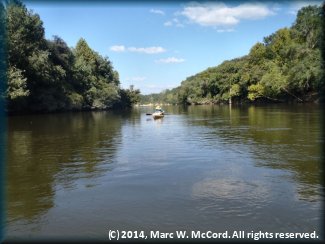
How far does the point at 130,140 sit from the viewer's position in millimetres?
27656

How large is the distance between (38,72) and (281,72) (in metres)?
59.5

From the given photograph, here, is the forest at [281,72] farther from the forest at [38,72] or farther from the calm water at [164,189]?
the calm water at [164,189]

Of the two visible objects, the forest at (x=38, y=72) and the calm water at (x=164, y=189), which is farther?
the forest at (x=38, y=72)

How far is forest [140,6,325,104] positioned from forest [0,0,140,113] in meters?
45.7

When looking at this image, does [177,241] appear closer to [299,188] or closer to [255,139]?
[299,188]

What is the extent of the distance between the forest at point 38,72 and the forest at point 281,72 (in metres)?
45.7

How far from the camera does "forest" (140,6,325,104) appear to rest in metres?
80.8

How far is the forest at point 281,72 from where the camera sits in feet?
265

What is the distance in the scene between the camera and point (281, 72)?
97.8 metres

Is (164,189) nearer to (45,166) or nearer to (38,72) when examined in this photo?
(45,166)

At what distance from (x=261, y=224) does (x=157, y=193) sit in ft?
12.9

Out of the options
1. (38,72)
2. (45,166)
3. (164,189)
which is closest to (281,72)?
(38,72)

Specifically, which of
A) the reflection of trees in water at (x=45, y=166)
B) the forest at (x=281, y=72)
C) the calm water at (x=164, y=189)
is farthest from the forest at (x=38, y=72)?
the forest at (x=281, y=72)

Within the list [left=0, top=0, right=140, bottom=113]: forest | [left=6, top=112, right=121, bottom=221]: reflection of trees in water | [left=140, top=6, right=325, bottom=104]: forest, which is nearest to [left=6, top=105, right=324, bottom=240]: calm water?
[left=6, top=112, right=121, bottom=221]: reflection of trees in water
